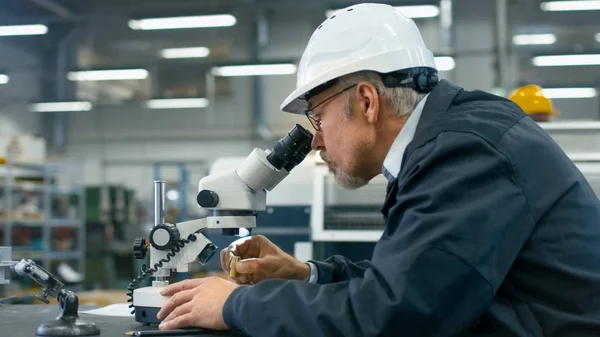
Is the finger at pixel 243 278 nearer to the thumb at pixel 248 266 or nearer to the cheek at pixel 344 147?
the thumb at pixel 248 266

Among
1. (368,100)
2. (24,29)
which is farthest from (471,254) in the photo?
(24,29)

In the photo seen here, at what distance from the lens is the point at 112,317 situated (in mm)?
1428

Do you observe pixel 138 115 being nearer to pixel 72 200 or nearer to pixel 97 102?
pixel 97 102

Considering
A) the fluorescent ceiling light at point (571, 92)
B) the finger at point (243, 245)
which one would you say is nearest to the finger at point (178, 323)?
the finger at point (243, 245)

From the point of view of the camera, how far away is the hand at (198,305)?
3.59 ft

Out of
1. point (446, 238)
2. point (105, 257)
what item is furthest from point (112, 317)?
point (105, 257)

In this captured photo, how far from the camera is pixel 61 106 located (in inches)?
438

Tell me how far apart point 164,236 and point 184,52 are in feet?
31.8

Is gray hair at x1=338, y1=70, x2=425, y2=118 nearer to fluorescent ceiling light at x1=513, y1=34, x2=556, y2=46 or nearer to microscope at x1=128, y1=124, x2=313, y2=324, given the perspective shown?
microscope at x1=128, y1=124, x2=313, y2=324

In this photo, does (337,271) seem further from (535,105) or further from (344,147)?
(535,105)

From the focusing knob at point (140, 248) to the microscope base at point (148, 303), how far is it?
77 mm

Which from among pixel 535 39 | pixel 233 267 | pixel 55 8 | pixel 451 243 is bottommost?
pixel 233 267

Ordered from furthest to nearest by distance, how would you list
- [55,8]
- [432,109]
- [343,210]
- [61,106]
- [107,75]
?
[61,106]
[107,75]
[55,8]
[343,210]
[432,109]

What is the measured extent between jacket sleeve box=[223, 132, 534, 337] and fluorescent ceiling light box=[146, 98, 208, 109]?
9.96 meters
